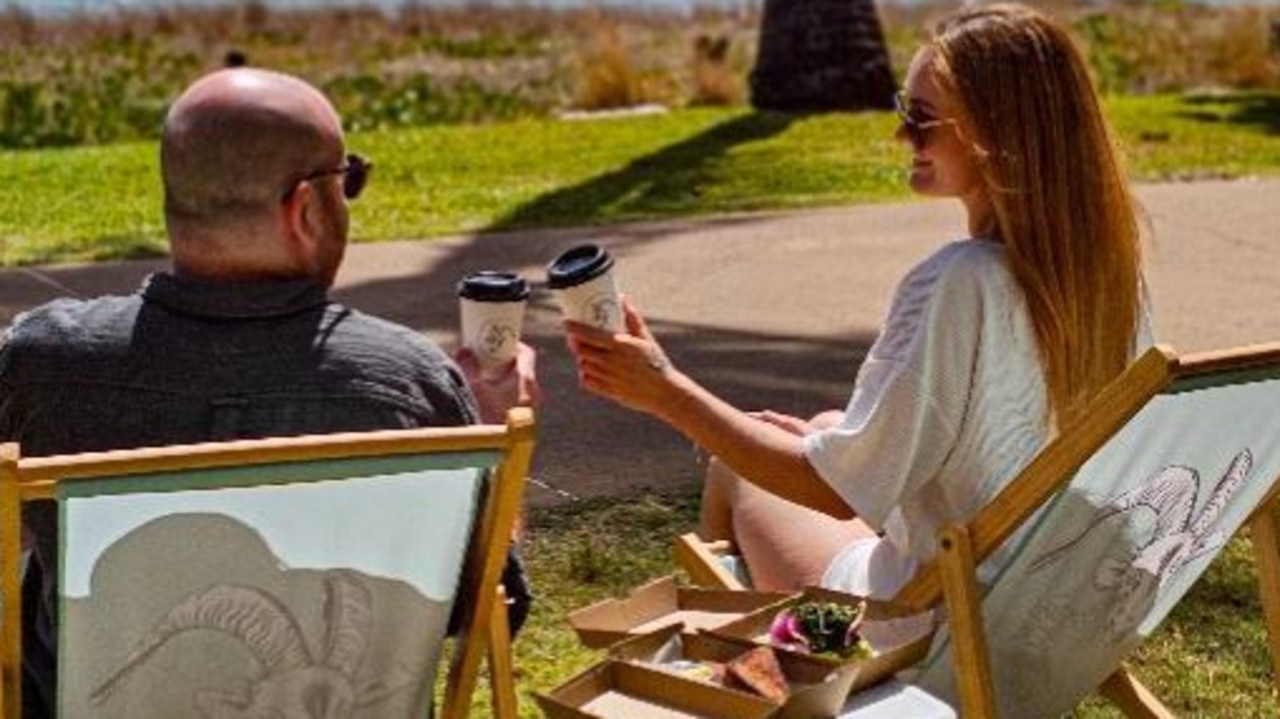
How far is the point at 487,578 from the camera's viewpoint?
3.29m

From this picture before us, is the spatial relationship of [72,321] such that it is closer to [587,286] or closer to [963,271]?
[587,286]

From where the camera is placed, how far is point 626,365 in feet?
12.7

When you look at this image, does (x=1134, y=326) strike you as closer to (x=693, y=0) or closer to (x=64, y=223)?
(x=64, y=223)

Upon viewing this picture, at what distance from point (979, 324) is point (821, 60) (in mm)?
11770

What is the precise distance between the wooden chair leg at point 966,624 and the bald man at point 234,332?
0.72 metres

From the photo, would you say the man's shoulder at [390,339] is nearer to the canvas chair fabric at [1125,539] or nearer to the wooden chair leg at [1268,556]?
the canvas chair fabric at [1125,539]

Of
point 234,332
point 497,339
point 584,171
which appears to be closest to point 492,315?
point 497,339

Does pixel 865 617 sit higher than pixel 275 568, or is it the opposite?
pixel 275 568

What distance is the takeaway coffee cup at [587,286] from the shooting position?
3650 millimetres

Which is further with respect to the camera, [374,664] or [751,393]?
[751,393]

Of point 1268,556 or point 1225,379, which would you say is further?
point 1268,556

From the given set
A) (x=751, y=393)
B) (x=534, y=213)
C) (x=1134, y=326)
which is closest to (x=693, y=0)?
(x=534, y=213)

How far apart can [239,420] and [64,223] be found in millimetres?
7874

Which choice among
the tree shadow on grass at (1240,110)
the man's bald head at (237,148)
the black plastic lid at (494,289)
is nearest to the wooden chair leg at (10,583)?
the man's bald head at (237,148)
